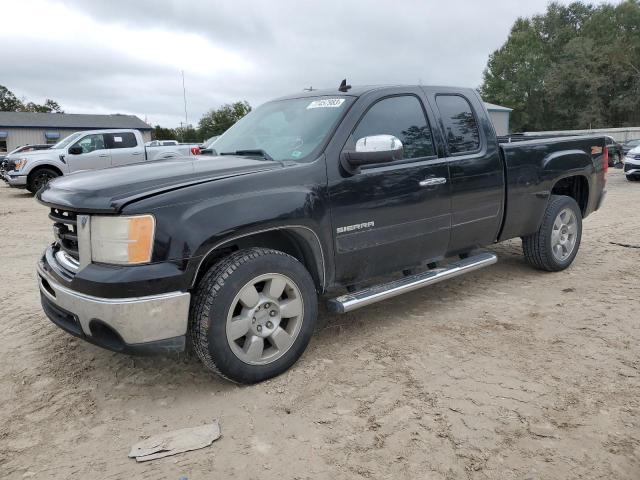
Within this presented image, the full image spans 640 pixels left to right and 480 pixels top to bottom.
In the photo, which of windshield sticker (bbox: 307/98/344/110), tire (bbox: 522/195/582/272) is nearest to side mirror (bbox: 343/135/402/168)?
windshield sticker (bbox: 307/98/344/110)

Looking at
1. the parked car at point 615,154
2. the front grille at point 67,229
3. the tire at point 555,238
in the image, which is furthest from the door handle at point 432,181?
the parked car at point 615,154

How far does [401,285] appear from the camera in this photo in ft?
12.5

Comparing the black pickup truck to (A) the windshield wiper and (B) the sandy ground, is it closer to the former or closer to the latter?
(A) the windshield wiper

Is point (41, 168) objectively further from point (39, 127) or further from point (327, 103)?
point (39, 127)

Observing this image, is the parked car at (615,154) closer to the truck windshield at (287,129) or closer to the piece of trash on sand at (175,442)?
the truck windshield at (287,129)

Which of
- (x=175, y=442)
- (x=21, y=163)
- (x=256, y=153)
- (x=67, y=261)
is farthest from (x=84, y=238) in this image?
(x=21, y=163)

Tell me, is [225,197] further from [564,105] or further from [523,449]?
[564,105]

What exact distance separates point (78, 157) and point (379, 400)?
13.6 m

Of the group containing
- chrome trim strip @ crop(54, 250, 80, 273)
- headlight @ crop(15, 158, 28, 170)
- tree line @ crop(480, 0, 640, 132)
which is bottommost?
chrome trim strip @ crop(54, 250, 80, 273)

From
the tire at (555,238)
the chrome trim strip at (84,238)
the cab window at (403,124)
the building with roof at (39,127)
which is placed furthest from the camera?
the building with roof at (39,127)

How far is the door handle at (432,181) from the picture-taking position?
3.88 metres

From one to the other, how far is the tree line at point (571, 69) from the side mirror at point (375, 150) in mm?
50717

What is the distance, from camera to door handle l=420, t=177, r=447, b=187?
3.88 metres

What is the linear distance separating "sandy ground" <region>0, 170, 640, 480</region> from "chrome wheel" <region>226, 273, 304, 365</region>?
0.22 metres
